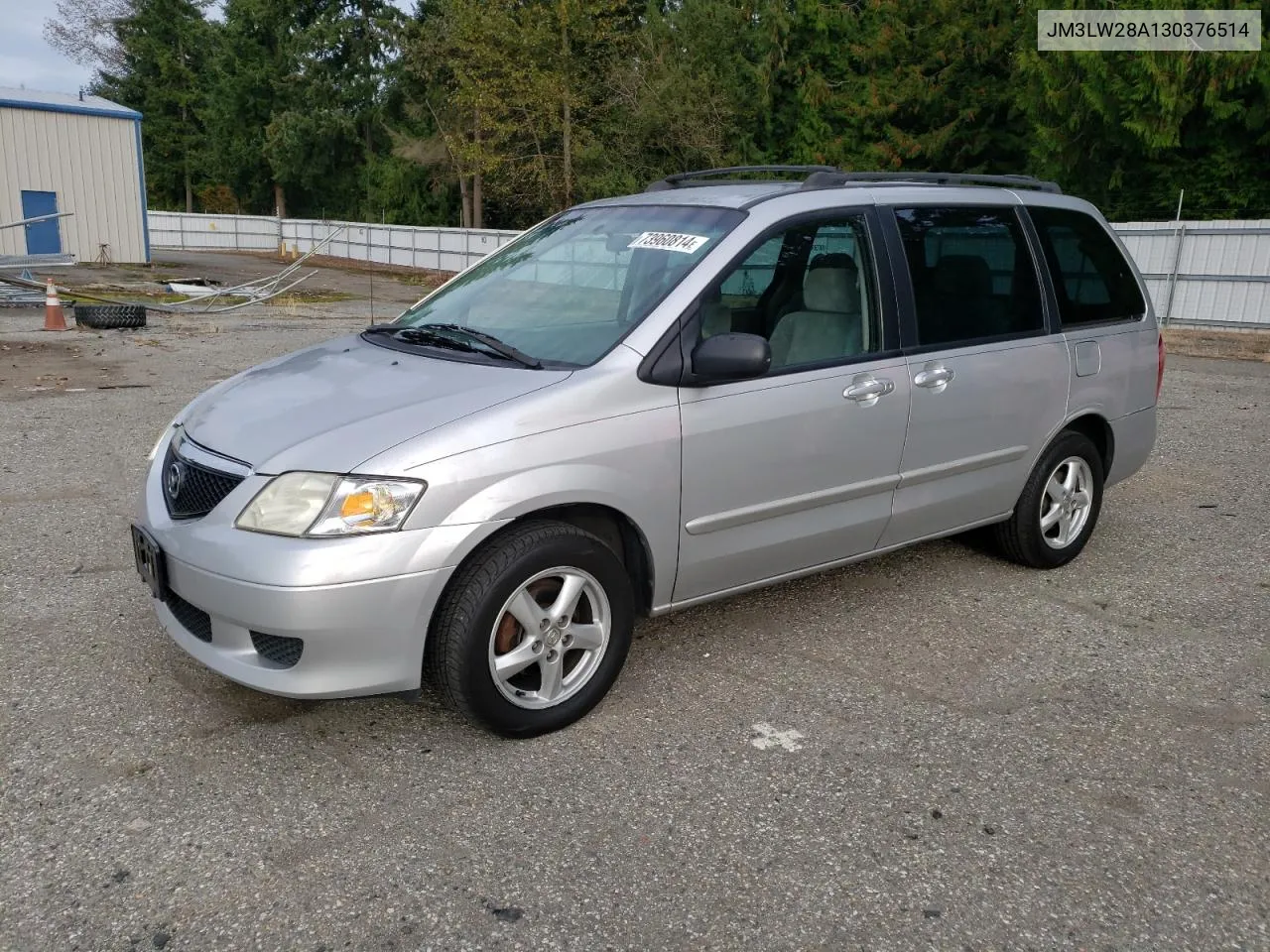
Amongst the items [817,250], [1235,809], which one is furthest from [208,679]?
[1235,809]

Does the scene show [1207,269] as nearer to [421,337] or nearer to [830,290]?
[830,290]

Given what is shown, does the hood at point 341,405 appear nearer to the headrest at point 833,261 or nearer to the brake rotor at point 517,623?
the brake rotor at point 517,623

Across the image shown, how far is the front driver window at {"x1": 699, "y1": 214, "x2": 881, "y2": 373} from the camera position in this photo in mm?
3818

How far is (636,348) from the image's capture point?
347 cm

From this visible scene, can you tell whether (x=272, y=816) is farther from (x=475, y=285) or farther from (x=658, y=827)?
(x=475, y=285)

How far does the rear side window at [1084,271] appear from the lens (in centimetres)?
486

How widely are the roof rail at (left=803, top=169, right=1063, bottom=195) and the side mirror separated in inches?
40.2

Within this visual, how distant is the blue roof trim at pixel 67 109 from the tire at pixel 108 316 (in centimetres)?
1357

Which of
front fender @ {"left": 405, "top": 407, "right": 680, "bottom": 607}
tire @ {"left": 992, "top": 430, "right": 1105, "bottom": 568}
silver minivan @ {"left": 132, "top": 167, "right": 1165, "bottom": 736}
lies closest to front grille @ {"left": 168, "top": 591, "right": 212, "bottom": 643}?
silver minivan @ {"left": 132, "top": 167, "right": 1165, "bottom": 736}

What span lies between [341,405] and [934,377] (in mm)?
2275

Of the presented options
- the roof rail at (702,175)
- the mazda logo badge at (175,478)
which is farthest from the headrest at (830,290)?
the mazda logo badge at (175,478)

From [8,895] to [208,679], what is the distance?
3.93 feet

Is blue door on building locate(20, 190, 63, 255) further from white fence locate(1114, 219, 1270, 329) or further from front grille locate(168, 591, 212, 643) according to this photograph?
Result: front grille locate(168, 591, 212, 643)

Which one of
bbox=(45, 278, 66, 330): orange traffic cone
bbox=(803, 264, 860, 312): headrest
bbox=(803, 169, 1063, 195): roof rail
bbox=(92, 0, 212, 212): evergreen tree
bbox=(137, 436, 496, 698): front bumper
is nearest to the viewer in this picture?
bbox=(137, 436, 496, 698): front bumper
